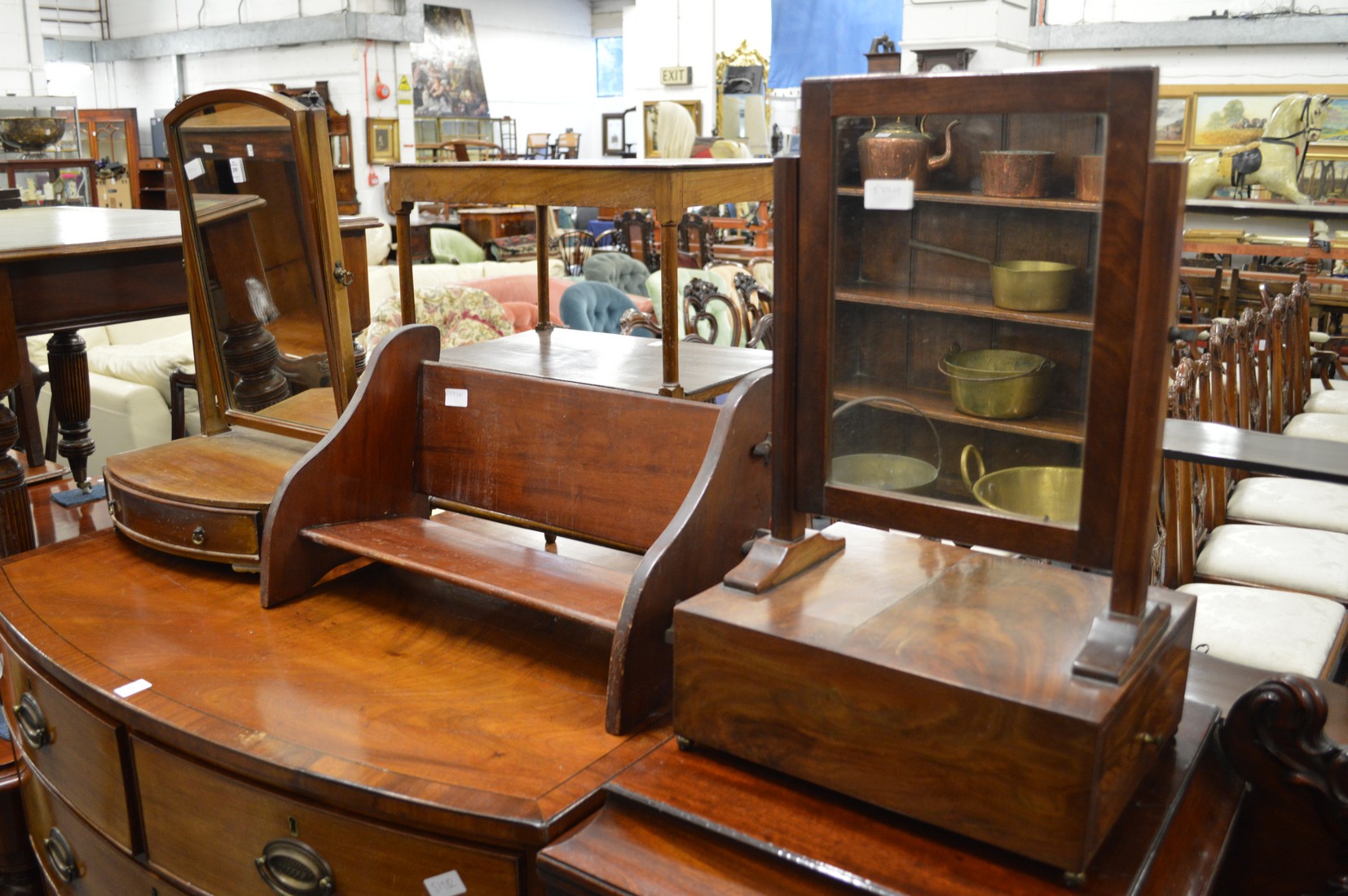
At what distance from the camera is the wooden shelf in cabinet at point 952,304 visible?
1015mm

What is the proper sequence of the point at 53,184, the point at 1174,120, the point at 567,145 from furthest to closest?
1. the point at 567,145
2. the point at 53,184
3. the point at 1174,120

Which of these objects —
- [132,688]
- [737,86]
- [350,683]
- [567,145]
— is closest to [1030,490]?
[350,683]

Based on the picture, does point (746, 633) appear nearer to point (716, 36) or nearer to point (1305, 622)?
point (1305, 622)

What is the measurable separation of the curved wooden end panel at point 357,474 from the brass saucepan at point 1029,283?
1.03 m

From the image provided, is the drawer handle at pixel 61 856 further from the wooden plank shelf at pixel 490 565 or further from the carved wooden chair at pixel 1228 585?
the carved wooden chair at pixel 1228 585

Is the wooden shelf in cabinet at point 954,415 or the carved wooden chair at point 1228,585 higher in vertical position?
the wooden shelf in cabinet at point 954,415

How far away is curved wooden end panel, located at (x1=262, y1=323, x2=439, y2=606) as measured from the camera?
5.52ft

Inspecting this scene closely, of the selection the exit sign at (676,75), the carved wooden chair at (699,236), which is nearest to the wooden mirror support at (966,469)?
the carved wooden chair at (699,236)

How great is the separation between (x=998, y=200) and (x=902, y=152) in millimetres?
104

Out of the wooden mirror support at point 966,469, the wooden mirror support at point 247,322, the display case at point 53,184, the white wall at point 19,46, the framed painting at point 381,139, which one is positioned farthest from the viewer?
the framed painting at point 381,139

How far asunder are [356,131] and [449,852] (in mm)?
9906

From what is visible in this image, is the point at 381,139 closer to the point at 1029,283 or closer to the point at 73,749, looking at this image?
the point at 73,749

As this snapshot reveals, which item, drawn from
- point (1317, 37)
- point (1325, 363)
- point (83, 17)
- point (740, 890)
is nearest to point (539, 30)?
point (83, 17)

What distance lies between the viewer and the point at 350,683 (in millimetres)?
1452
